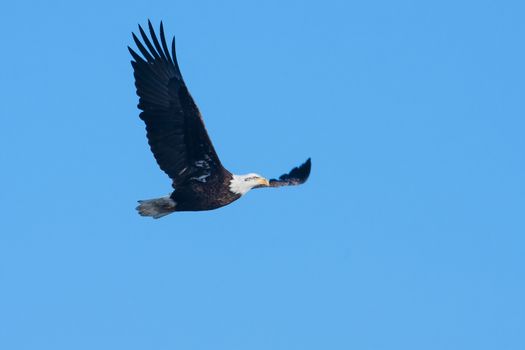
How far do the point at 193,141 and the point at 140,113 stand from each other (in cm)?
73

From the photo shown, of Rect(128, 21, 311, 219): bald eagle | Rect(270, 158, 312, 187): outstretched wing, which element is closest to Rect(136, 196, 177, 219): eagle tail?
Rect(128, 21, 311, 219): bald eagle

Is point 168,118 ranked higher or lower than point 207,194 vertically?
higher

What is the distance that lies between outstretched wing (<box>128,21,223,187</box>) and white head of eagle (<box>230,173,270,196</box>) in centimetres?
26

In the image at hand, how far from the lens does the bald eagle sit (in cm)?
1238

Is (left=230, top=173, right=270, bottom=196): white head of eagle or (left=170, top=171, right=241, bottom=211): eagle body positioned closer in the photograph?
A: (left=170, top=171, right=241, bottom=211): eagle body

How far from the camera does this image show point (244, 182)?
42.1 feet

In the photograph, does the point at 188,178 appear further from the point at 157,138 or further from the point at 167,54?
the point at 167,54

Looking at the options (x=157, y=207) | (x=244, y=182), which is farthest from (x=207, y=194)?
(x=157, y=207)

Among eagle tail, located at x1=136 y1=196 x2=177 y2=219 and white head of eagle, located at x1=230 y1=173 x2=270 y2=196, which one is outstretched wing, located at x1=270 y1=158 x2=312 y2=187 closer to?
white head of eagle, located at x1=230 y1=173 x2=270 y2=196

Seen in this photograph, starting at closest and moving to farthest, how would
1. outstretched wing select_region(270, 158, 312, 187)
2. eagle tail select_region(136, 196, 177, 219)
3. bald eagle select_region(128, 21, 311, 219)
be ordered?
bald eagle select_region(128, 21, 311, 219)
eagle tail select_region(136, 196, 177, 219)
outstretched wing select_region(270, 158, 312, 187)

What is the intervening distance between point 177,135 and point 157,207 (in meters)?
0.98

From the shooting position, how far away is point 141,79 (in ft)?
41.3

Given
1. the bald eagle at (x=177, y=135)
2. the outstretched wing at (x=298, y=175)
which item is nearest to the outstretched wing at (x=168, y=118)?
the bald eagle at (x=177, y=135)

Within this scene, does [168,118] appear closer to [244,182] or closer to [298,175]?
[244,182]
